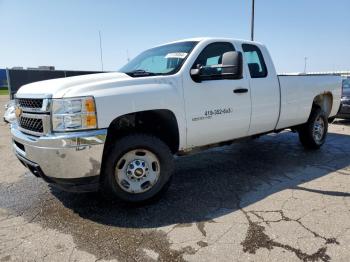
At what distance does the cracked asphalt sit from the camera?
2908mm

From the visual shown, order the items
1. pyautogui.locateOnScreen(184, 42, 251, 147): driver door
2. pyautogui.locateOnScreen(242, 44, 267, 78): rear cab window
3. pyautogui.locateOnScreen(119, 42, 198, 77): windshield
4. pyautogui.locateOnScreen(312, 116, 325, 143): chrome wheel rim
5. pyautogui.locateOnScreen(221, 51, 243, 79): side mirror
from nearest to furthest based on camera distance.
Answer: pyautogui.locateOnScreen(221, 51, 243, 79): side mirror → pyautogui.locateOnScreen(184, 42, 251, 147): driver door → pyautogui.locateOnScreen(119, 42, 198, 77): windshield → pyautogui.locateOnScreen(242, 44, 267, 78): rear cab window → pyautogui.locateOnScreen(312, 116, 325, 143): chrome wheel rim

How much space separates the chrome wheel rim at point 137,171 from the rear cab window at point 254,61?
212cm

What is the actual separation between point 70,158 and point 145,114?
3.39 ft

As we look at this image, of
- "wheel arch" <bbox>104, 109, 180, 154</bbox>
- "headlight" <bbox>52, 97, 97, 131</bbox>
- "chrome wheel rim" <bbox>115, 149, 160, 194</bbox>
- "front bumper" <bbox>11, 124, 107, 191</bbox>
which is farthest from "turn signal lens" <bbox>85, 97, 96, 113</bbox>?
"chrome wheel rim" <bbox>115, 149, 160, 194</bbox>

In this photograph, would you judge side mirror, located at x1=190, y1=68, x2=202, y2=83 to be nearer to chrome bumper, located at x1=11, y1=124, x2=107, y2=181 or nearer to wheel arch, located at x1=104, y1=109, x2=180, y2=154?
wheel arch, located at x1=104, y1=109, x2=180, y2=154

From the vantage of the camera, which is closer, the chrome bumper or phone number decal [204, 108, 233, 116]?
the chrome bumper

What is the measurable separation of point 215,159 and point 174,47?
89.9 inches

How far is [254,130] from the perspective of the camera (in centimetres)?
500

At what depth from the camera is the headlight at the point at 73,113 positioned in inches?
128

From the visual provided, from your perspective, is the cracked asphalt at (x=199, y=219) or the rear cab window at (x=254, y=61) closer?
the cracked asphalt at (x=199, y=219)

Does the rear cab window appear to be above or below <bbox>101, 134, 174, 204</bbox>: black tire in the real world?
above

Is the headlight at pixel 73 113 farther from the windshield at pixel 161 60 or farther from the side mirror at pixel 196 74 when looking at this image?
the side mirror at pixel 196 74

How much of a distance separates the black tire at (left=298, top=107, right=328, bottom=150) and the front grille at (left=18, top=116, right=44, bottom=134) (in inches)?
191

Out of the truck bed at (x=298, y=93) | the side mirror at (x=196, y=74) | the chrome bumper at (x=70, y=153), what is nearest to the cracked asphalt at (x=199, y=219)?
the chrome bumper at (x=70, y=153)
